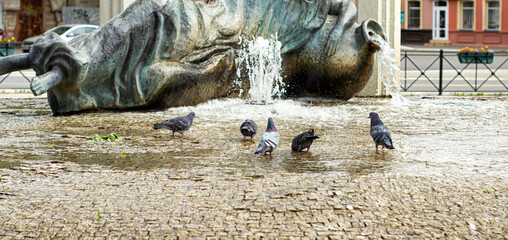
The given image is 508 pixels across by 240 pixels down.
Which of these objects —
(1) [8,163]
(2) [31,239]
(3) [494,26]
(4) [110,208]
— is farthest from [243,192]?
(3) [494,26]

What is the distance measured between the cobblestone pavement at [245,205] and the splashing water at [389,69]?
5.68 meters

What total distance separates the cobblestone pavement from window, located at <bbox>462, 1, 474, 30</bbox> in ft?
137

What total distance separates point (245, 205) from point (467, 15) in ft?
141

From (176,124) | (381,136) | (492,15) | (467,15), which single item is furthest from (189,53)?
(467,15)

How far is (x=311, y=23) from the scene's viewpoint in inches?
427

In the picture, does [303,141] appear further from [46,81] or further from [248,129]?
[46,81]

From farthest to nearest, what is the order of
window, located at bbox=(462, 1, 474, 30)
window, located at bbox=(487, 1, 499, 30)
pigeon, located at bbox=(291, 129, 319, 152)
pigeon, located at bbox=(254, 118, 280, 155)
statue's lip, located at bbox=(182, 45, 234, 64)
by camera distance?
window, located at bbox=(462, 1, 474, 30) → window, located at bbox=(487, 1, 499, 30) → statue's lip, located at bbox=(182, 45, 234, 64) → pigeon, located at bbox=(291, 129, 319, 152) → pigeon, located at bbox=(254, 118, 280, 155)

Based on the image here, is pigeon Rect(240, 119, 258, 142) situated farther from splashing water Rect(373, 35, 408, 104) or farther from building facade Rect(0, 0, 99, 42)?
building facade Rect(0, 0, 99, 42)

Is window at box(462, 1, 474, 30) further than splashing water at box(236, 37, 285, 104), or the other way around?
window at box(462, 1, 474, 30)

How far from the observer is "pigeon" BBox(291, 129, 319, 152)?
646 cm

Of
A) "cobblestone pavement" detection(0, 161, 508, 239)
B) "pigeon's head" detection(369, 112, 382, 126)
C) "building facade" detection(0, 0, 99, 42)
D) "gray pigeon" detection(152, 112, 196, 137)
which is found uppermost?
"building facade" detection(0, 0, 99, 42)

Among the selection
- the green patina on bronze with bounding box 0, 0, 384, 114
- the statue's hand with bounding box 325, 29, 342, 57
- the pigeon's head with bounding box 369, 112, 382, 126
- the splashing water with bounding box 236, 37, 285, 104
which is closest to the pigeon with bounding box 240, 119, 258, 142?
the pigeon's head with bounding box 369, 112, 382, 126

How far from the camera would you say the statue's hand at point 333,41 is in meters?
10.8

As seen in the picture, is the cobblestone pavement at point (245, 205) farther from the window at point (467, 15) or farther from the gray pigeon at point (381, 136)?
the window at point (467, 15)
